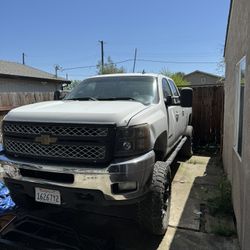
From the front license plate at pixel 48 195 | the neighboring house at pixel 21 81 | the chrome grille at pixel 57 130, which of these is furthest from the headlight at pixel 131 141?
the neighboring house at pixel 21 81

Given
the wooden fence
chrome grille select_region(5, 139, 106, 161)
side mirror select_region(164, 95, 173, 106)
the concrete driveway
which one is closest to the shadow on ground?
the concrete driveway

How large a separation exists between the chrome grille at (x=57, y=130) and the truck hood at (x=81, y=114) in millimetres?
66

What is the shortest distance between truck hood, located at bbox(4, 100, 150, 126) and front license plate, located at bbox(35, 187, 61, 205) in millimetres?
791

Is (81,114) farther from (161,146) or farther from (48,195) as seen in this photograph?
(161,146)

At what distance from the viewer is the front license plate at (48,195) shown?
3178 millimetres

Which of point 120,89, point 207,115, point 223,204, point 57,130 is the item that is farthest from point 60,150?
point 207,115

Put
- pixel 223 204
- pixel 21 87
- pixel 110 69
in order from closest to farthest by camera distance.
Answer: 1. pixel 223 204
2. pixel 21 87
3. pixel 110 69

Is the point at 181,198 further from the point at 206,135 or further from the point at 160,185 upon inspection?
the point at 206,135

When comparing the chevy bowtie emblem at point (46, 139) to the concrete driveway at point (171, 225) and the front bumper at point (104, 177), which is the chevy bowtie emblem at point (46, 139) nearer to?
the front bumper at point (104, 177)

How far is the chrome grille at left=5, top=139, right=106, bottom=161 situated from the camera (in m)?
3.01

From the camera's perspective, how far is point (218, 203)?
182 inches

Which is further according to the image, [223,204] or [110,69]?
[110,69]

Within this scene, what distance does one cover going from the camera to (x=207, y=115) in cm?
973

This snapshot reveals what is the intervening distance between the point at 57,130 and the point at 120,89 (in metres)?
1.71
